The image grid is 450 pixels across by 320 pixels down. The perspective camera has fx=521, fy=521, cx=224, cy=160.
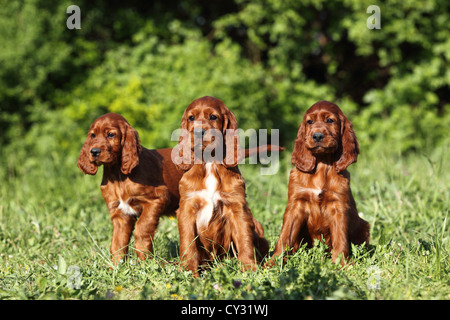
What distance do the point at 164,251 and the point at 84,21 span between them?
7283mm

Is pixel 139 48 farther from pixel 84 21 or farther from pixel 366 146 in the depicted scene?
pixel 366 146

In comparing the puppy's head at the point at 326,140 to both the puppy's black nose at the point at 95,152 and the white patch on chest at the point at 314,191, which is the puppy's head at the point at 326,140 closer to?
the white patch on chest at the point at 314,191

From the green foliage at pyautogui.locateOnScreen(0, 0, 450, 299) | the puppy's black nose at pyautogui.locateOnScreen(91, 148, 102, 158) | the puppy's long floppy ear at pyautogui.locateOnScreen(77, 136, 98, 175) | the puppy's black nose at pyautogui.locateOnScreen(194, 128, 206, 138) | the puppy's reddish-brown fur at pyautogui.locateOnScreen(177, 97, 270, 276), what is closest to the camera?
the puppy's black nose at pyautogui.locateOnScreen(194, 128, 206, 138)

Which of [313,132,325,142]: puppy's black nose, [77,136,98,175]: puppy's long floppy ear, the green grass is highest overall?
[313,132,325,142]: puppy's black nose

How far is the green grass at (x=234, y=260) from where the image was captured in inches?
118

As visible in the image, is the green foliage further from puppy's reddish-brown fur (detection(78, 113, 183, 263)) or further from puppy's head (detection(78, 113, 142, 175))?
puppy's head (detection(78, 113, 142, 175))

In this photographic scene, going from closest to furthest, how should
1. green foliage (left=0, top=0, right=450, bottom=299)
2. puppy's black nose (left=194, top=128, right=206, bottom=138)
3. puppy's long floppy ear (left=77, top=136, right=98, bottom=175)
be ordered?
puppy's black nose (left=194, top=128, right=206, bottom=138) < puppy's long floppy ear (left=77, top=136, right=98, bottom=175) < green foliage (left=0, top=0, right=450, bottom=299)

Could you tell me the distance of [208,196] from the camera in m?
3.52

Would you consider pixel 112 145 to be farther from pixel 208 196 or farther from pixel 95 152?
pixel 208 196

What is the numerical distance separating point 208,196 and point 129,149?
71 centimetres

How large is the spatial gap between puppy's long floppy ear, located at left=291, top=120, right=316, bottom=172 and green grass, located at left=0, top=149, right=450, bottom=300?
1.81 ft

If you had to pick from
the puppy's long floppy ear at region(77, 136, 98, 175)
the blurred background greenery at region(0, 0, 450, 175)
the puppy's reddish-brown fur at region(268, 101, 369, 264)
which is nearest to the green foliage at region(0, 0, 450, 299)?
the blurred background greenery at region(0, 0, 450, 175)

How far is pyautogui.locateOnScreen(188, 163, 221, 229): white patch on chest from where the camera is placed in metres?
3.52
